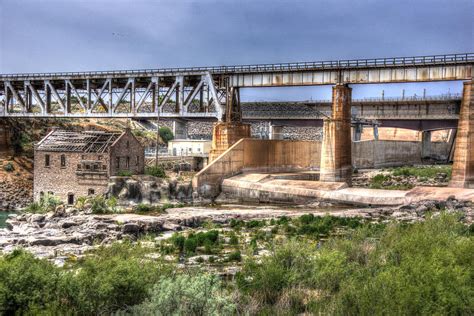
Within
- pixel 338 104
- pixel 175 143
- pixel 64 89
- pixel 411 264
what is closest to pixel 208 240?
pixel 411 264

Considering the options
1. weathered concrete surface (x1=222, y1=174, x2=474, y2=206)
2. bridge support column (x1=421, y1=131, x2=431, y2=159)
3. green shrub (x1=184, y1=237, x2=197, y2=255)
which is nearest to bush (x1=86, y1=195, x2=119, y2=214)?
weathered concrete surface (x1=222, y1=174, x2=474, y2=206)

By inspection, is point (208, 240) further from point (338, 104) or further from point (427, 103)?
point (427, 103)

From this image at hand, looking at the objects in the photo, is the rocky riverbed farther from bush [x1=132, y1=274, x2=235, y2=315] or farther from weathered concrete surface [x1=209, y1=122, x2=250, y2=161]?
weathered concrete surface [x1=209, y1=122, x2=250, y2=161]

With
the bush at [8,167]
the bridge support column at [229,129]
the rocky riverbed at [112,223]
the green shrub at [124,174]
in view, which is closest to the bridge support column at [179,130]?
the bush at [8,167]

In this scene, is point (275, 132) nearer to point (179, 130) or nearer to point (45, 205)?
point (179, 130)

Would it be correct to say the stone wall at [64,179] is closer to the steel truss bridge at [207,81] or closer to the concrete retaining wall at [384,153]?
the steel truss bridge at [207,81]

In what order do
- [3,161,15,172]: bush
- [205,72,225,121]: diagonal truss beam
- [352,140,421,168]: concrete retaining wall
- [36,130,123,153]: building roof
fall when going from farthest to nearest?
1. [352,140,421,168]: concrete retaining wall
2. [3,161,15,172]: bush
3. [205,72,225,121]: diagonal truss beam
4. [36,130,123,153]: building roof

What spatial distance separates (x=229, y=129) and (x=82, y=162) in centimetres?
1476

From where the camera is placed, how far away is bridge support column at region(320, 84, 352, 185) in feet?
173

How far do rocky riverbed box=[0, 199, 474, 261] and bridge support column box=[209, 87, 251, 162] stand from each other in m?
13.4

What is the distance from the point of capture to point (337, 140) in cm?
5303

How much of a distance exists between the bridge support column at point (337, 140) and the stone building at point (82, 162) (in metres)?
16.8

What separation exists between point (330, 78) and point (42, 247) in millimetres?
34036

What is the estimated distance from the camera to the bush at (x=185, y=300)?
634 inches
